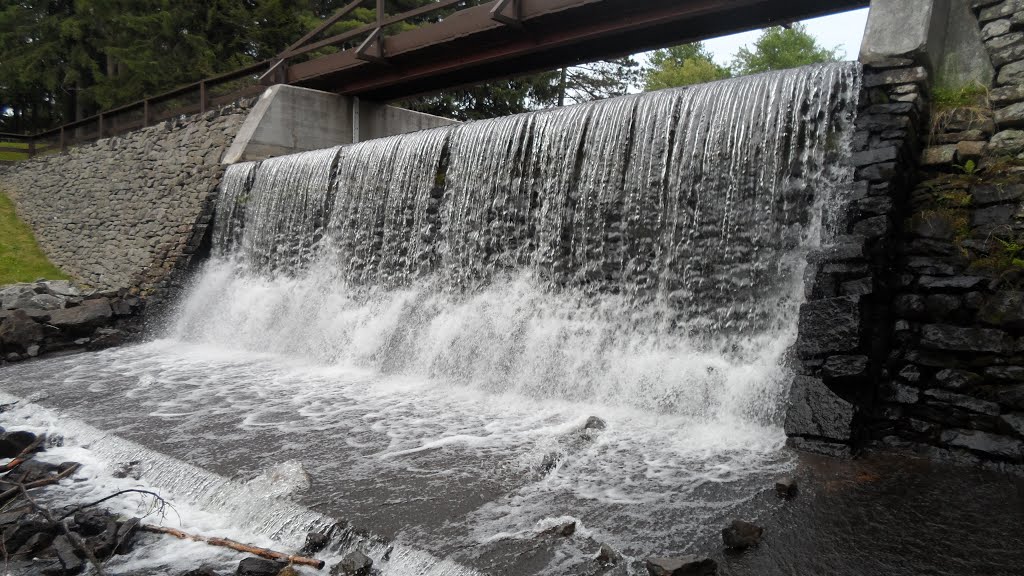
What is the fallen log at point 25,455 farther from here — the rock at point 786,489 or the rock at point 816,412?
the rock at point 816,412

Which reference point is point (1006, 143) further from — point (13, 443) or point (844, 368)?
point (13, 443)

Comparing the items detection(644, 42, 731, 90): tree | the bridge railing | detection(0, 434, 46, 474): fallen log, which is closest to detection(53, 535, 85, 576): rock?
detection(0, 434, 46, 474): fallen log

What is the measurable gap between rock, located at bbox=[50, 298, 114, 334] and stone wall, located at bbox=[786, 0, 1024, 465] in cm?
1091

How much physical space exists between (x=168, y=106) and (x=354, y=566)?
52.8ft

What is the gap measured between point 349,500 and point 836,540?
8.96 ft

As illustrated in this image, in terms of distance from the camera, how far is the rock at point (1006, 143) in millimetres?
5285

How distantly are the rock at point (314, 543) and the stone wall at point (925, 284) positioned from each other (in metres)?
3.31

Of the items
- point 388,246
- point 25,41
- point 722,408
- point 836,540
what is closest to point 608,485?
point 836,540

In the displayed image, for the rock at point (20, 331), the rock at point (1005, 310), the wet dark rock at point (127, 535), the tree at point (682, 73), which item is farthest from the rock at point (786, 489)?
the tree at point (682, 73)

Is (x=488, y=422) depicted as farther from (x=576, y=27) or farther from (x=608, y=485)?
(x=576, y=27)

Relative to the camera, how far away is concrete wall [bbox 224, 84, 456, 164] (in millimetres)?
14195

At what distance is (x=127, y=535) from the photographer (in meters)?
3.99

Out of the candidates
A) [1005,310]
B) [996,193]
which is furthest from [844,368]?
[996,193]

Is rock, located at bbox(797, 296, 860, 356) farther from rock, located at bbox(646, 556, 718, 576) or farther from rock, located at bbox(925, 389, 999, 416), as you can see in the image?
rock, located at bbox(646, 556, 718, 576)
